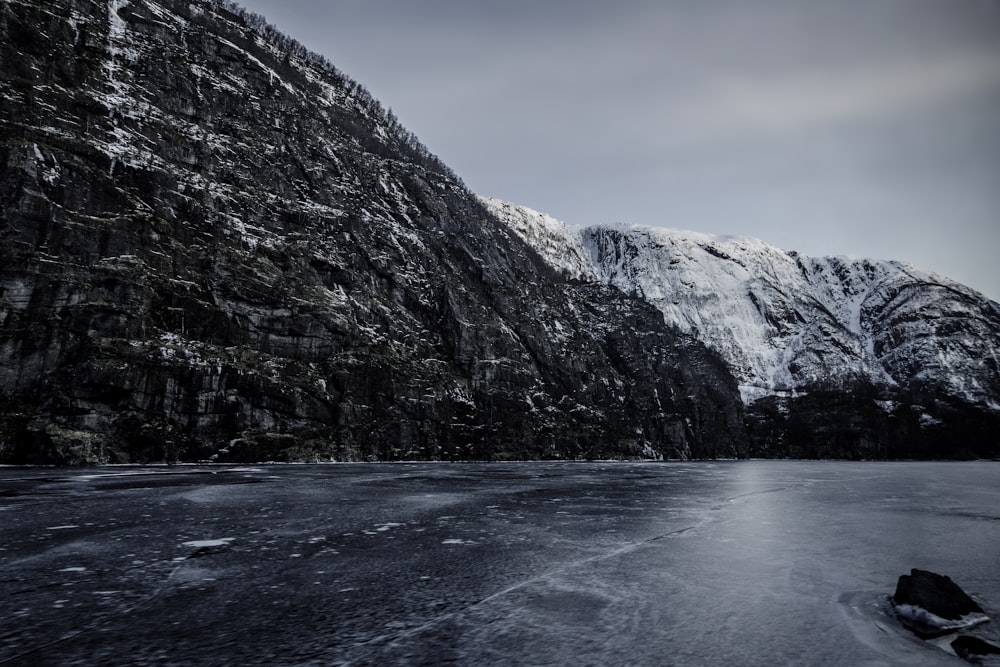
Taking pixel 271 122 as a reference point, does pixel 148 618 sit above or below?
below

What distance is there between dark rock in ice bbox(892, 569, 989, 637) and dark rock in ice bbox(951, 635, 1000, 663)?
0.51 metres

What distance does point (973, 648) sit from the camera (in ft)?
26.8

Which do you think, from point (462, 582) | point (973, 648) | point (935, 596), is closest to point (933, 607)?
point (935, 596)

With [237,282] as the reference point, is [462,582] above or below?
below

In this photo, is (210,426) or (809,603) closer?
(809,603)

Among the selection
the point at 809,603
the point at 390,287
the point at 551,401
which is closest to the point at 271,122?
the point at 390,287

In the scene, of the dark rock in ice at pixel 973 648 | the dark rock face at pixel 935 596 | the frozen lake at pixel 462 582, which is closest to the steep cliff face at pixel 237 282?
the frozen lake at pixel 462 582

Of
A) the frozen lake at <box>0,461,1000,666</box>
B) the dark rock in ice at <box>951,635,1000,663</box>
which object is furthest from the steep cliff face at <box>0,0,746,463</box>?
the dark rock in ice at <box>951,635,1000,663</box>

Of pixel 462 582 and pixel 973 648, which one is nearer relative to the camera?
pixel 973 648

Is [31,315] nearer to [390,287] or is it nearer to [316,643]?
[390,287]

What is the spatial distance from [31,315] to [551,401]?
87.3m

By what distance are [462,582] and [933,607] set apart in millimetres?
9297

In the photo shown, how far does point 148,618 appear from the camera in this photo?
9.32 m

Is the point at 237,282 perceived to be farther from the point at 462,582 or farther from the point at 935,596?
the point at 935,596
